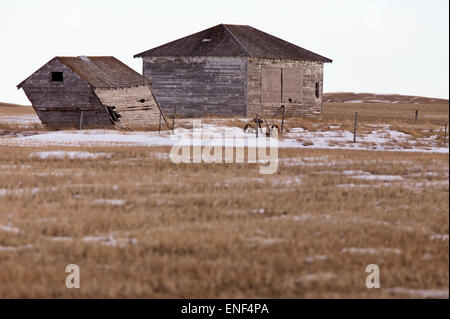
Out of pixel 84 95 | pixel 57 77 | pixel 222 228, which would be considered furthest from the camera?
pixel 57 77

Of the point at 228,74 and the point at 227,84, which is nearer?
the point at 228,74

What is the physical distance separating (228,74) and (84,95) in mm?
9535

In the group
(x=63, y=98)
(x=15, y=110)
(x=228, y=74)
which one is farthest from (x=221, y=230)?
(x=15, y=110)

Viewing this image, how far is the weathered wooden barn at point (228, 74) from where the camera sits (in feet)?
133

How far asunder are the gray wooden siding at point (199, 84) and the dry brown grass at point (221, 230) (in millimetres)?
21472

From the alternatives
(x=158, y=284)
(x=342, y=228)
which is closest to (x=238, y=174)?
(x=342, y=228)

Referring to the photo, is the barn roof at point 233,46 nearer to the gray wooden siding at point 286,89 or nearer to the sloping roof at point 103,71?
the gray wooden siding at point 286,89

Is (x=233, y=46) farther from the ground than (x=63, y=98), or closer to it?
farther from the ground

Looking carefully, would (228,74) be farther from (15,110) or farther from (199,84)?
(15,110)

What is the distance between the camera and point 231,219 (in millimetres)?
12305

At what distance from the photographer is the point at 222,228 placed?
11.4 meters
